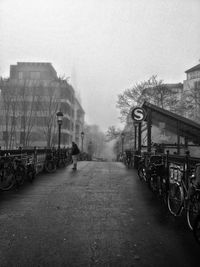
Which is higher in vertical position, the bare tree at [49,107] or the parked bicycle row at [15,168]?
the bare tree at [49,107]

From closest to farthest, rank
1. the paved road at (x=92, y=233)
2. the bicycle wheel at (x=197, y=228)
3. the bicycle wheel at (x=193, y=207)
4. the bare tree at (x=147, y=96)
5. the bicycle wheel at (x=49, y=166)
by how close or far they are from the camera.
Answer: the paved road at (x=92, y=233) < the bicycle wheel at (x=197, y=228) < the bicycle wheel at (x=193, y=207) < the bicycle wheel at (x=49, y=166) < the bare tree at (x=147, y=96)

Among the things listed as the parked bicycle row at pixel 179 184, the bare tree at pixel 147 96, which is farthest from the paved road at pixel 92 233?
the bare tree at pixel 147 96

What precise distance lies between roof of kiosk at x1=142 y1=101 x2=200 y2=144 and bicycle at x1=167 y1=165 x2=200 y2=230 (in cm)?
777

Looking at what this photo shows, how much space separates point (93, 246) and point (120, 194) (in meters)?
3.69

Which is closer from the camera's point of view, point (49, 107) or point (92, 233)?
point (92, 233)

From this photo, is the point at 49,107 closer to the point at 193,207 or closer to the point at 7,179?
the point at 7,179

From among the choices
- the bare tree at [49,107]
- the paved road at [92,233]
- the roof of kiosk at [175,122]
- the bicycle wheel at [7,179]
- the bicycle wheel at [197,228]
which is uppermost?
the bare tree at [49,107]

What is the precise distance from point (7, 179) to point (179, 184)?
547cm

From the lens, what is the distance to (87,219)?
4.71m

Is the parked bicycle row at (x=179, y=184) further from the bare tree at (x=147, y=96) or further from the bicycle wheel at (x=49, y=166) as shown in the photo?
the bare tree at (x=147, y=96)

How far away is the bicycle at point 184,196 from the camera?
4136mm

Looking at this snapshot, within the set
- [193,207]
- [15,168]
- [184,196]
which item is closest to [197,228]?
[193,207]

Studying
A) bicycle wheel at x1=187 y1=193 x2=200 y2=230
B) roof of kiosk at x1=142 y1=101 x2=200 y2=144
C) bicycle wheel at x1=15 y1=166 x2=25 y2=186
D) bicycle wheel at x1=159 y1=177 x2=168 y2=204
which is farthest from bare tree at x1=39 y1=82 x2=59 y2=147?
bicycle wheel at x1=187 y1=193 x2=200 y2=230

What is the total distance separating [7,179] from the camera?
24.2 ft
